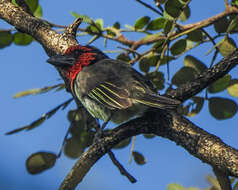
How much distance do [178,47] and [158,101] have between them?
59 cm

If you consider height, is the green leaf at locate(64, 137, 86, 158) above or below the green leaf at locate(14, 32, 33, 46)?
below

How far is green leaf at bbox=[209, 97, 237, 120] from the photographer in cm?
292

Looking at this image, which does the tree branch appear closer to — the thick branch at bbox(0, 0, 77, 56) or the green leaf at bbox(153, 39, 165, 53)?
the green leaf at bbox(153, 39, 165, 53)

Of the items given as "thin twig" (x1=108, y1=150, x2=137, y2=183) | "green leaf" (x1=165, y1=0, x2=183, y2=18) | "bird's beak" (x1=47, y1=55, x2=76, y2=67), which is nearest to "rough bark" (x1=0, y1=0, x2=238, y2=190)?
"thin twig" (x1=108, y1=150, x2=137, y2=183)

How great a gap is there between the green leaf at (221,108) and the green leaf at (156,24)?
62 cm

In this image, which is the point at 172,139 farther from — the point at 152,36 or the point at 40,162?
the point at 40,162

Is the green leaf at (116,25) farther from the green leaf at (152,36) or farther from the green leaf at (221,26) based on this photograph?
the green leaf at (221,26)

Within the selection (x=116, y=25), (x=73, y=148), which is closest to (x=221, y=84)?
(x=116, y=25)

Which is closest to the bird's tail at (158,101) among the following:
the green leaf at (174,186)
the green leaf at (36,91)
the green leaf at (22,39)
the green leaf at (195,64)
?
the green leaf at (195,64)

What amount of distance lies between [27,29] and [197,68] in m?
1.25

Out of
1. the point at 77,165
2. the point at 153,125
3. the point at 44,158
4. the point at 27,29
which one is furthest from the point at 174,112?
the point at 27,29

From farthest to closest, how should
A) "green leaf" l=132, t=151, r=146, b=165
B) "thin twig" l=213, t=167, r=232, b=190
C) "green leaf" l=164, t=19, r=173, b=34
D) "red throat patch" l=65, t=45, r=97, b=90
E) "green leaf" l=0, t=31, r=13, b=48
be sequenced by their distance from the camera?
"red throat patch" l=65, t=45, r=97, b=90
"green leaf" l=0, t=31, r=13, b=48
"green leaf" l=132, t=151, r=146, b=165
"green leaf" l=164, t=19, r=173, b=34
"thin twig" l=213, t=167, r=232, b=190

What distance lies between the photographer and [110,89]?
3055 millimetres

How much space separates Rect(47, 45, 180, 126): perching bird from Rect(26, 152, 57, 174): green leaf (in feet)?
1.37
